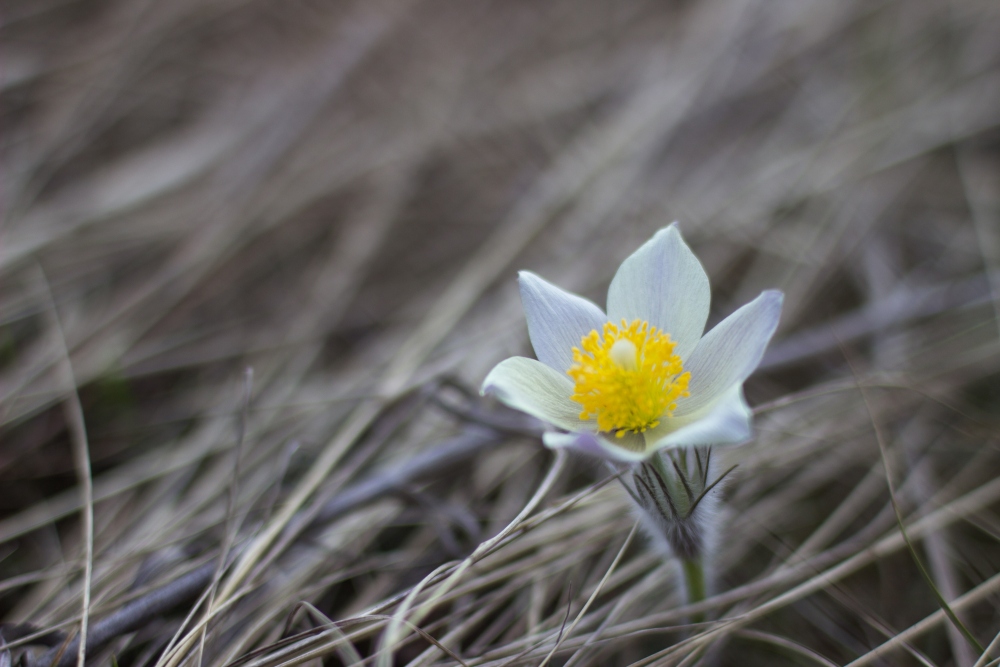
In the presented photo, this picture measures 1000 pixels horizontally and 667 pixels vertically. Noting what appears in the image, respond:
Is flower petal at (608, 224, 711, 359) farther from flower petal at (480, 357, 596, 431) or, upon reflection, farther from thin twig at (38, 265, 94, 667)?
thin twig at (38, 265, 94, 667)

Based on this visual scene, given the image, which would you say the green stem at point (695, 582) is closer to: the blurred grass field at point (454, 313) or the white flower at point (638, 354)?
the blurred grass field at point (454, 313)

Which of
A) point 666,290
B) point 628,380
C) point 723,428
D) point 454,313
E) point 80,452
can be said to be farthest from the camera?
point 454,313

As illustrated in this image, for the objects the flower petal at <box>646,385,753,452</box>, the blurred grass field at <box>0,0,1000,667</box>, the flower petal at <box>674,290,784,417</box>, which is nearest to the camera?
the flower petal at <box>646,385,753,452</box>

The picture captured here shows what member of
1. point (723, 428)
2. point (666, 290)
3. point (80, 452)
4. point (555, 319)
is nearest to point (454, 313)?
point (555, 319)

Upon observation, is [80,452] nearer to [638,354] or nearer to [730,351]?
[638,354]

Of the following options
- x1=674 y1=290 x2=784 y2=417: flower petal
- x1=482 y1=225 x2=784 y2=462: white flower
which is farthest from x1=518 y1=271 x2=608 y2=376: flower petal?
x1=674 y1=290 x2=784 y2=417: flower petal

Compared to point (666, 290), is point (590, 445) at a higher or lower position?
lower
